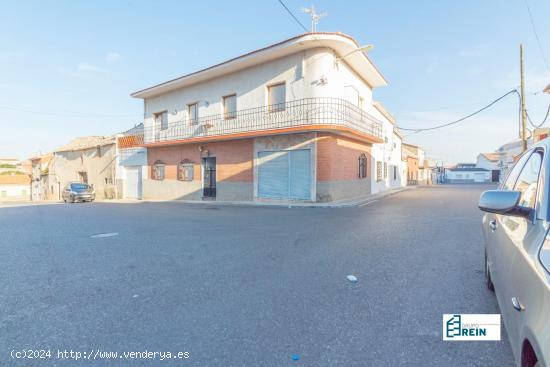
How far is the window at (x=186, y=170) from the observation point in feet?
61.3

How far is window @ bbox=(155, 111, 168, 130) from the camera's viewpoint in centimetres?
2066

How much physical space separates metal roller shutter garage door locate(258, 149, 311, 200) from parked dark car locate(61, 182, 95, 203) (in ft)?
45.3

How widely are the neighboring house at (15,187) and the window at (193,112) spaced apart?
44.4 meters

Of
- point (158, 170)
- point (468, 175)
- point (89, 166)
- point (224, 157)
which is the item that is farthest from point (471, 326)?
point (468, 175)

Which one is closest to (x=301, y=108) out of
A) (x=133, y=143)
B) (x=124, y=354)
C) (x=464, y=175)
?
(x=124, y=354)

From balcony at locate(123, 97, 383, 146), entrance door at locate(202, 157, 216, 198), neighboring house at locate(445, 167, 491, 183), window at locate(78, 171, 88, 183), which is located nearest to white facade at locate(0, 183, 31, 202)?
window at locate(78, 171, 88, 183)

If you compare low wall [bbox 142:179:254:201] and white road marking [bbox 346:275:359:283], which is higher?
low wall [bbox 142:179:254:201]

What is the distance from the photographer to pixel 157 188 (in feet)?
68.0

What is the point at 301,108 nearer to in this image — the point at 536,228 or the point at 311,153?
the point at 311,153

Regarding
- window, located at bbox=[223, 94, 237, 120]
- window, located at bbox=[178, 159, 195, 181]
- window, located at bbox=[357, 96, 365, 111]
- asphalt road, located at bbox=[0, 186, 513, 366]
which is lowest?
asphalt road, located at bbox=[0, 186, 513, 366]

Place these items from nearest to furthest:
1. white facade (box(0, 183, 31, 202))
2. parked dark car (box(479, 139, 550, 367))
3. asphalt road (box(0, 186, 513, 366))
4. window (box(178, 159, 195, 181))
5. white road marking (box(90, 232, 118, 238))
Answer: parked dark car (box(479, 139, 550, 367)) → asphalt road (box(0, 186, 513, 366)) → white road marking (box(90, 232, 118, 238)) → window (box(178, 159, 195, 181)) → white facade (box(0, 183, 31, 202))

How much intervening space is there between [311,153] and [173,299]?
37.3ft

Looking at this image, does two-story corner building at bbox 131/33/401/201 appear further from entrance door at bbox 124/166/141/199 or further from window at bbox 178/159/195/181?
entrance door at bbox 124/166/141/199

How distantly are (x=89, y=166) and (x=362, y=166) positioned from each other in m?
25.3
